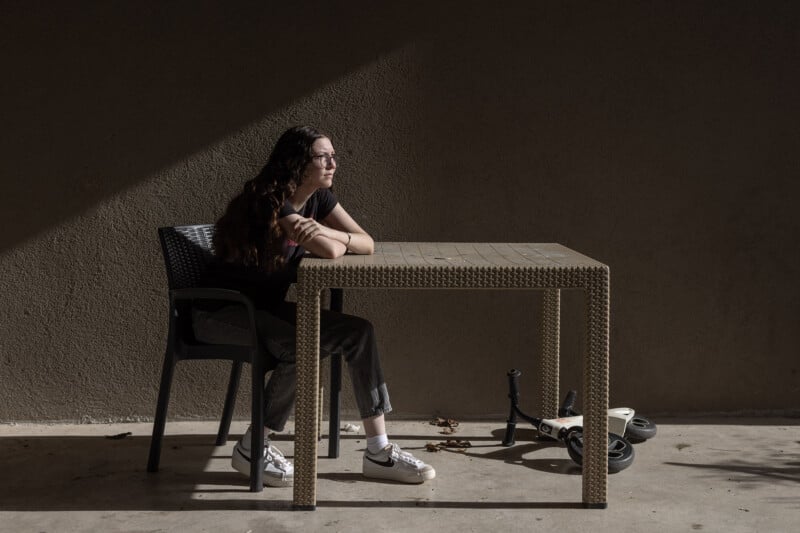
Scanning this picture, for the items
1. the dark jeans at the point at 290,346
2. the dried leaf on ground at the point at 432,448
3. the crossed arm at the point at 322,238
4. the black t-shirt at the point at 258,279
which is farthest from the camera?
the dried leaf on ground at the point at 432,448

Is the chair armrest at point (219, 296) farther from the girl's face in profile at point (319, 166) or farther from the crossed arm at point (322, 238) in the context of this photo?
the girl's face in profile at point (319, 166)

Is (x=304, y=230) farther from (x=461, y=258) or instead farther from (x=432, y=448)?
(x=432, y=448)

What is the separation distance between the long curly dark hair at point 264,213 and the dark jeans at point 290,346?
0.67 feet

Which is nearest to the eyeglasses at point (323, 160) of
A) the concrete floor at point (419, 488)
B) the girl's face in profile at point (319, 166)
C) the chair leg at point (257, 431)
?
the girl's face in profile at point (319, 166)

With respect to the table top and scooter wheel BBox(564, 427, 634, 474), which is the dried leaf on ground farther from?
the table top

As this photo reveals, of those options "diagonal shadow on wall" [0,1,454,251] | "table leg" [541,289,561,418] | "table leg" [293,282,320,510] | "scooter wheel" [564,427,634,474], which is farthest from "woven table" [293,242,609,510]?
"diagonal shadow on wall" [0,1,454,251]

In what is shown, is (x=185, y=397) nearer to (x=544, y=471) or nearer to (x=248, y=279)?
(x=248, y=279)

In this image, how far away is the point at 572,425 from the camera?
3939mm

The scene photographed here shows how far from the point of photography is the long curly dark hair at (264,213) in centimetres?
336

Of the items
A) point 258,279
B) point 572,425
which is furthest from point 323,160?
point 572,425

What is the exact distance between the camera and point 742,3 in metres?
4.36

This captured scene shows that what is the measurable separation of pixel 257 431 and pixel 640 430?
63.1 inches

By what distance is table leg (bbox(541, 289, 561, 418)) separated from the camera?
4117 millimetres

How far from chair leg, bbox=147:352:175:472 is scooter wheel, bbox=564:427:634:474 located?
1479 mm
